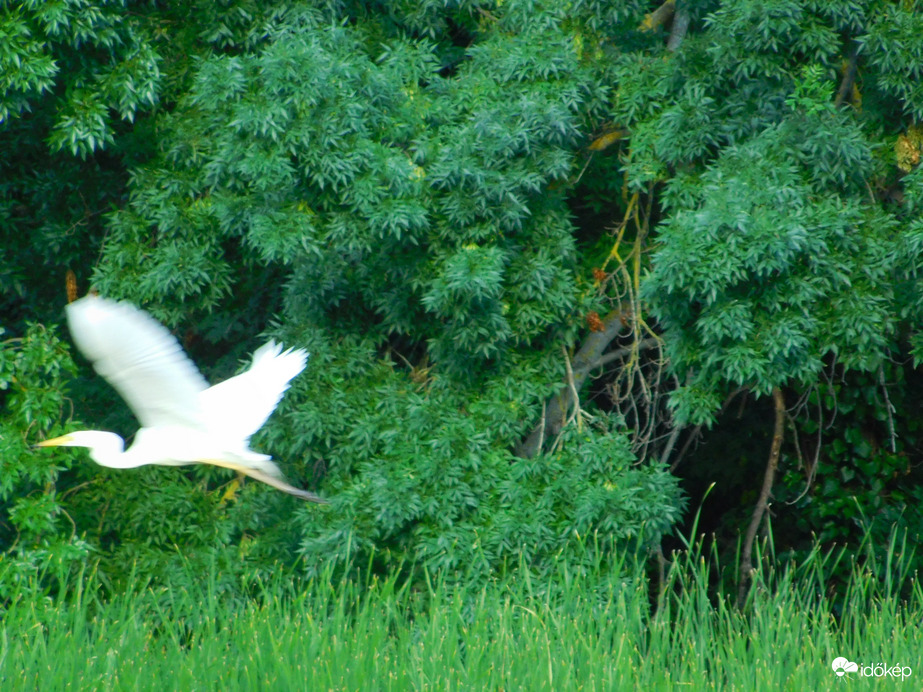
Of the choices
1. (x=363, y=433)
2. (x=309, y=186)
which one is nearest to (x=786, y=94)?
(x=309, y=186)

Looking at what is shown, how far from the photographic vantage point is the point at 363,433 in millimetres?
5059

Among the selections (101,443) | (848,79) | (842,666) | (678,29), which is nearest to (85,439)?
(101,443)

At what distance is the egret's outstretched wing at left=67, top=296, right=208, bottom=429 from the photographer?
328cm

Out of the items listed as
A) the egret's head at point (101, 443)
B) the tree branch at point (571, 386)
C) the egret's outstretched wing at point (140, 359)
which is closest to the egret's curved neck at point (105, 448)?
the egret's head at point (101, 443)

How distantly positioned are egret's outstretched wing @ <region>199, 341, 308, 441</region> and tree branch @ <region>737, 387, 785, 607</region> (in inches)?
94.0

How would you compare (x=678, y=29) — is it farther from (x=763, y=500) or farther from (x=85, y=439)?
(x=85, y=439)

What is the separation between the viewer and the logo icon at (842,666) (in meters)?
3.44

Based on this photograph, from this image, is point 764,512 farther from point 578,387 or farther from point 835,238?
point 835,238

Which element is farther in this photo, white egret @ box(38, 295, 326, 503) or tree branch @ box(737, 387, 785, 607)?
tree branch @ box(737, 387, 785, 607)

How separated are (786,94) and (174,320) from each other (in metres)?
2.92

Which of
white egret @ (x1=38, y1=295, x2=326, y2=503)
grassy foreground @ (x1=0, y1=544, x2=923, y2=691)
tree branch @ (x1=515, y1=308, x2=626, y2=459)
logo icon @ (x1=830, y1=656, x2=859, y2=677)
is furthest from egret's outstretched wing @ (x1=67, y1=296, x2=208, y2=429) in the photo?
logo icon @ (x1=830, y1=656, x2=859, y2=677)

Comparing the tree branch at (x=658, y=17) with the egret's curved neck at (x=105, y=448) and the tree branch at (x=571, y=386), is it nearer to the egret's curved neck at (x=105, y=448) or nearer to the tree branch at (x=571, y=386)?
the tree branch at (x=571, y=386)

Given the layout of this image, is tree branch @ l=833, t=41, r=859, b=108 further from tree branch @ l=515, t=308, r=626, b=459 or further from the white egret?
the white egret

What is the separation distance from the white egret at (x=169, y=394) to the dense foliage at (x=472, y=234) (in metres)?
0.70
